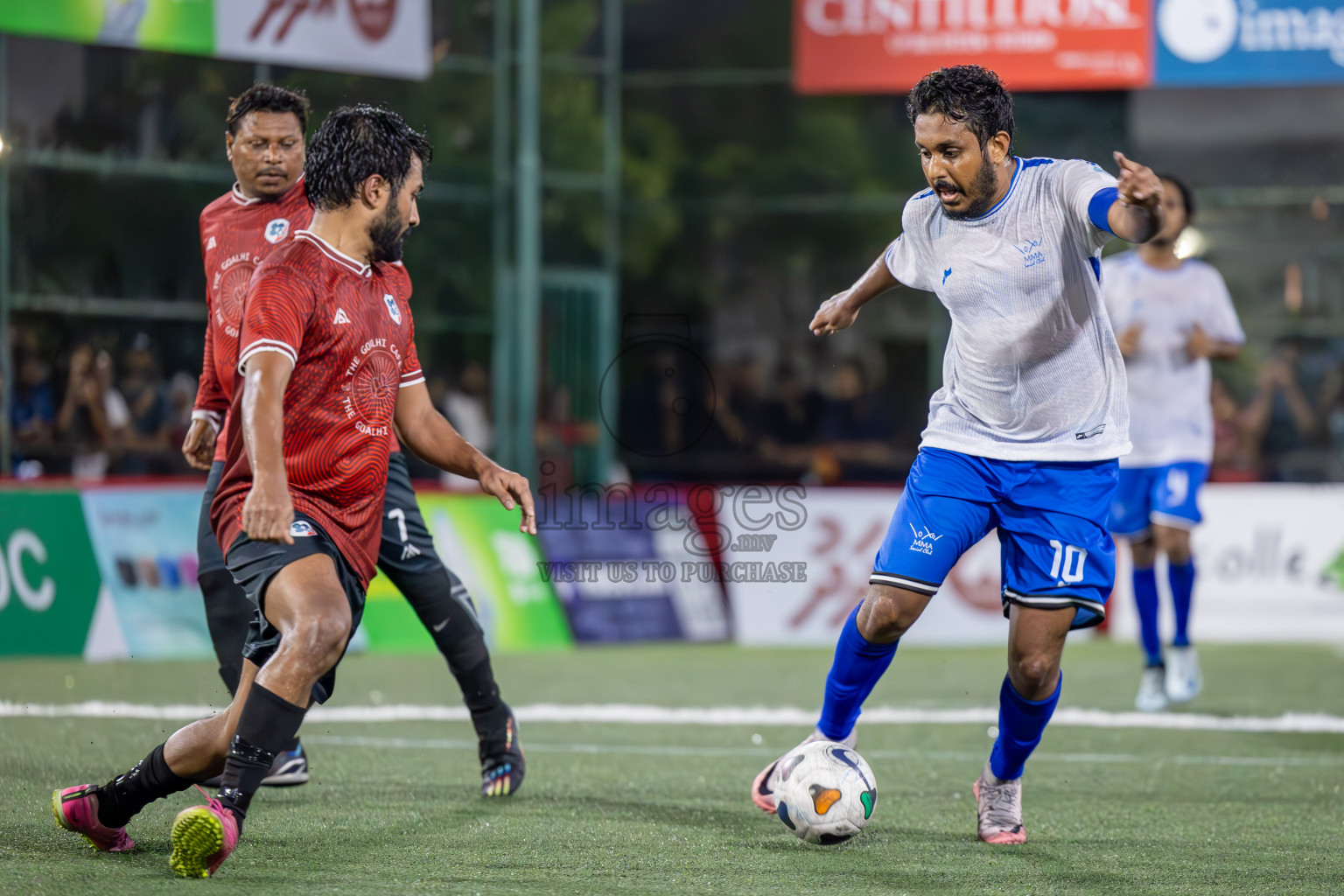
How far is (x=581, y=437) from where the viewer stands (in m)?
19.4

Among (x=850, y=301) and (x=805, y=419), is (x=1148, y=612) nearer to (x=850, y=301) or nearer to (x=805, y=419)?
(x=850, y=301)

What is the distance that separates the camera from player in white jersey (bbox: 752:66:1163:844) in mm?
5008

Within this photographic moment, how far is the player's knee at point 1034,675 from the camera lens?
5.08 meters

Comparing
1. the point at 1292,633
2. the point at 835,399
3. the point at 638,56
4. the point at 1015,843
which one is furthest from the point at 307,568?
the point at 638,56

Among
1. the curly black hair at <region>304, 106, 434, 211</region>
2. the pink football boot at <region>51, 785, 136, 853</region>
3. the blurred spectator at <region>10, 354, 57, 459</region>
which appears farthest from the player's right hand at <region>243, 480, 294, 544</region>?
the blurred spectator at <region>10, 354, 57, 459</region>

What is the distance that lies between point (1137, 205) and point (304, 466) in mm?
2400

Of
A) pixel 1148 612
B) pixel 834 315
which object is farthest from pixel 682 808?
pixel 1148 612

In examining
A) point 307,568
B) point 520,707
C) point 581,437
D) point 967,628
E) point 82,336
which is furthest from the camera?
point 581,437

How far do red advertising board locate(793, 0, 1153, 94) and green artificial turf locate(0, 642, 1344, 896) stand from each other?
9.56 m

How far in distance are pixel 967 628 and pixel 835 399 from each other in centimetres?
737

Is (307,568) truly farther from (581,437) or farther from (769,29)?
(769,29)

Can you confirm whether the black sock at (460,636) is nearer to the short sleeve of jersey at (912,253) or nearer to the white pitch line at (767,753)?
the white pitch line at (767,753)

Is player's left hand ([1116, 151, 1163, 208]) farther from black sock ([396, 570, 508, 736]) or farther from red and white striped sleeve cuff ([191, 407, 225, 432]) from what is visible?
red and white striped sleeve cuff ([191, 407, 225, 432])

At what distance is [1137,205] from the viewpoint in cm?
456
